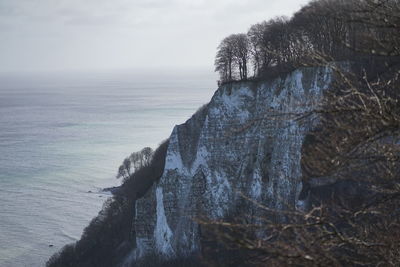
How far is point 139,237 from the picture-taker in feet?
97.3

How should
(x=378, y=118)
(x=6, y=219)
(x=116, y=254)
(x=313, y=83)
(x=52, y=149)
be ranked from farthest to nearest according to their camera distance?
(x=52, y=149), (x=6, y=219), (x=116, y=254), (x=313, y=83), (x=378, y=118)

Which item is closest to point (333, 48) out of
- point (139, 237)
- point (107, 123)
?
point (139, 237)

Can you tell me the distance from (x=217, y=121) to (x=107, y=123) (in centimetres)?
5896

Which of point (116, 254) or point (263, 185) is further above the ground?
point (263, 185)

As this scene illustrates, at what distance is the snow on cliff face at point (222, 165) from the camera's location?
77.7ft

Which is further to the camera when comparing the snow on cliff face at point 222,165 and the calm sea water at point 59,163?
the calm sea water at point 59,163

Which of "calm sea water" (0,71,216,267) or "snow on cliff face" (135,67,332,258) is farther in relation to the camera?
"calm sea water" (0,71,216,267)

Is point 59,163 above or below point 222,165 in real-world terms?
below

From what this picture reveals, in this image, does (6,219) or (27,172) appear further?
(27,172)

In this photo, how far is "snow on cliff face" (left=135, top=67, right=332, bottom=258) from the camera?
23688 mm

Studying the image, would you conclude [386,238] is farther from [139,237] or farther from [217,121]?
[139,237]

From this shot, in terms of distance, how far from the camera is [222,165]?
2688 cm

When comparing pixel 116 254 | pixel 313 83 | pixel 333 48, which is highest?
pixel 333 48

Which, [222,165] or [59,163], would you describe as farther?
[59,163]
